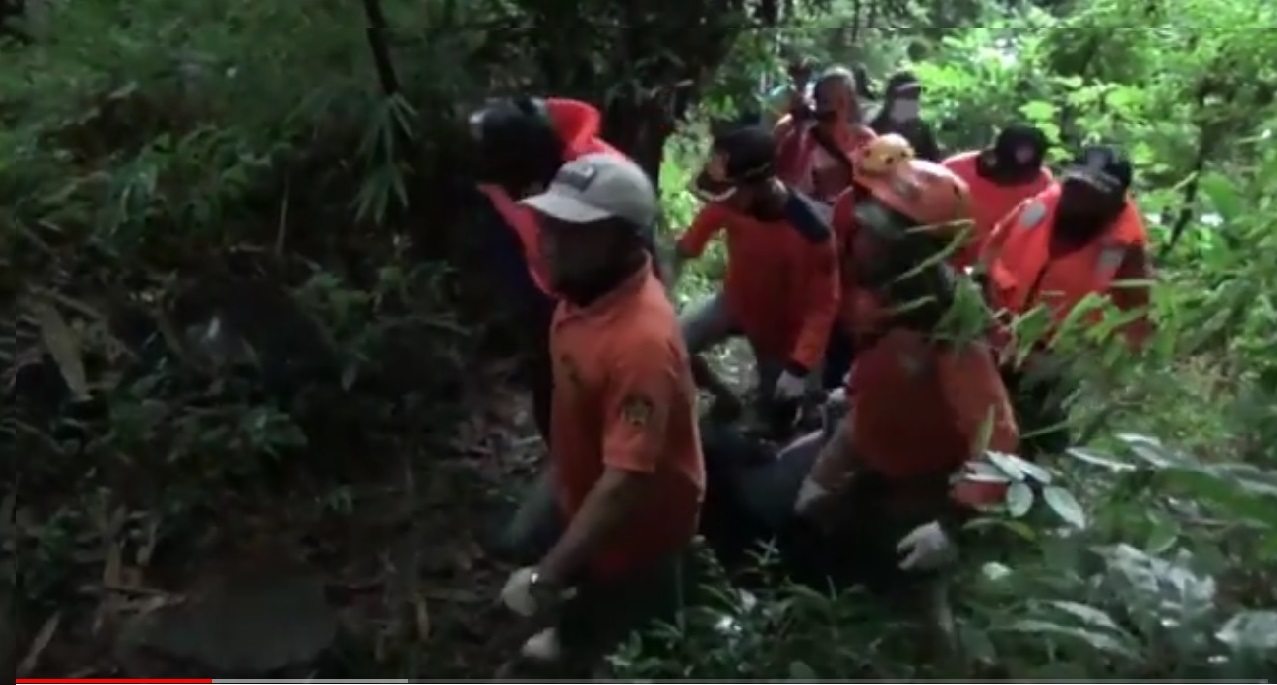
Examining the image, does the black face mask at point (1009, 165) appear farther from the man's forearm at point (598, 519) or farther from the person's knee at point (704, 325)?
the man's forearm at point (598, 519)

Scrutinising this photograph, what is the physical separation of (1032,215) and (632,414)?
43 cm

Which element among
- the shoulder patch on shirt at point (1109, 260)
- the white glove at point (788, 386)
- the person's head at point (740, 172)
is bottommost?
the white glove at point (788, 386)

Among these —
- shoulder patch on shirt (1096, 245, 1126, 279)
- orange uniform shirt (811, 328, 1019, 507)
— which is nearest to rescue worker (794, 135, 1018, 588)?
orange uniform shirt (811, 328, 1019, 507)

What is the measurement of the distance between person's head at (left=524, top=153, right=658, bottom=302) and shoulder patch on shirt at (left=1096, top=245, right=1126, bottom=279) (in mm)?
374

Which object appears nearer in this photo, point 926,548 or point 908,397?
point 926,548

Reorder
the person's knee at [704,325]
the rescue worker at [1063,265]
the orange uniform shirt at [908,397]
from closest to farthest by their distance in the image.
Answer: the rescue worker at [1063,265]
the orange uniform shirt at [908,397]
the person's knee at [704,325]

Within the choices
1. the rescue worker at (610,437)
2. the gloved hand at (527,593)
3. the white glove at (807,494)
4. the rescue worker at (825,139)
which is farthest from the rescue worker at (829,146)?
the gloved hand at (527,593)

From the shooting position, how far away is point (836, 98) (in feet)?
5.36

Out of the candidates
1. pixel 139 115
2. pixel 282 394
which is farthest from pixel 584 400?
pixel 139 115

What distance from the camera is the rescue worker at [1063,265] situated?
3.95 feet

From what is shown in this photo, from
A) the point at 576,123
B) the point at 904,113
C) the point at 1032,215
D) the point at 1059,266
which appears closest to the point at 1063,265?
the point at 1059,266

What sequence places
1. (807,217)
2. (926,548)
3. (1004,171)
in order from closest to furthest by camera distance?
(926,548) → (1004,171) → (807,217)

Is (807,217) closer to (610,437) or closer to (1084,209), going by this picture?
(1084,209)

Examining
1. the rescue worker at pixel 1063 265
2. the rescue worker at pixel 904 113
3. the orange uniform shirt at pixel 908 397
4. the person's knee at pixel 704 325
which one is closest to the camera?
the rescue worker at pixel 1063 265
